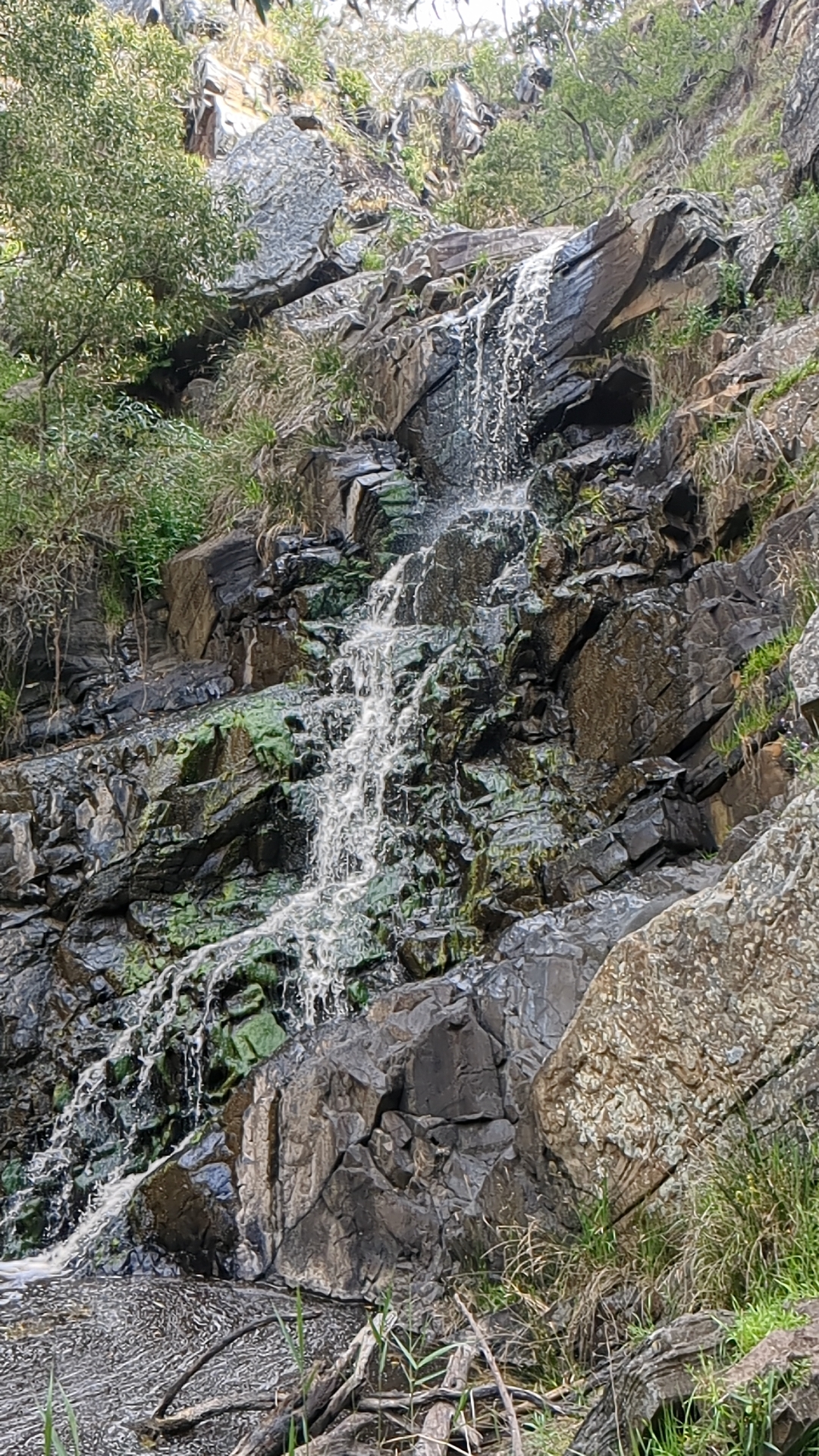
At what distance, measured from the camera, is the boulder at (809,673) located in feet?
16.1

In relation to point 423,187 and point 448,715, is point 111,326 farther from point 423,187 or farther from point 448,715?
point 423,187

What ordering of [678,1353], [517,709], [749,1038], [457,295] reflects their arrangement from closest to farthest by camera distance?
[678,1353] < [749,1038] < [517,709] < [457,295]

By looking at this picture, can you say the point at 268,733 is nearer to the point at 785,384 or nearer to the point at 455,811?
the point at 455,811

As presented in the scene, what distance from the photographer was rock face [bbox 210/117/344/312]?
627 inches

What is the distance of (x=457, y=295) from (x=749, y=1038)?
1145cm

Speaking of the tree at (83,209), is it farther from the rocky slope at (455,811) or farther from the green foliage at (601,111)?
the green foliage at (601,111)

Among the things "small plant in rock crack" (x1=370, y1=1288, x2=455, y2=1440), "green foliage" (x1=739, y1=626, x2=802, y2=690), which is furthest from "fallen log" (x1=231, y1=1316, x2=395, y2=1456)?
"green foliage" (x1=739, y1=626, x2=802, y2=690)

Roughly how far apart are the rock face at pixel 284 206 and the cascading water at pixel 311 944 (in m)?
6.90

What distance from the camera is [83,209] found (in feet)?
36.8

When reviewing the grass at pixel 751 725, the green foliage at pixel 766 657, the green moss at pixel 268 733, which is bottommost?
the grass at pixel 751 725

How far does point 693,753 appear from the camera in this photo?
710cm

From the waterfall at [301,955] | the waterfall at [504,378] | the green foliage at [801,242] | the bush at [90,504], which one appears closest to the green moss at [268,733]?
the waterfall at [301,955]

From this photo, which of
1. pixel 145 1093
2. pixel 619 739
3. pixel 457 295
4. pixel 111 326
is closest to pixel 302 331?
pixel 457 295

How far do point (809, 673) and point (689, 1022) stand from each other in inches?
75.0
